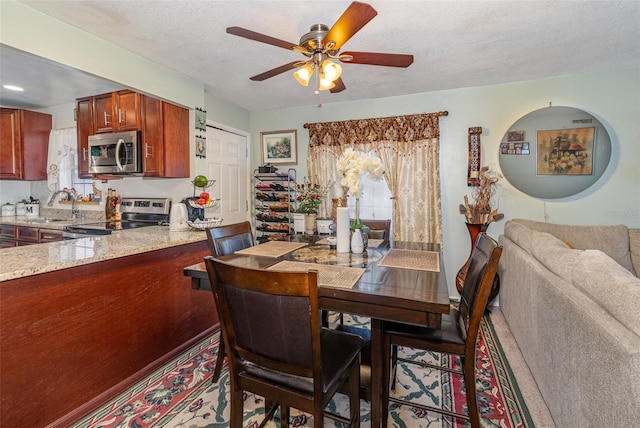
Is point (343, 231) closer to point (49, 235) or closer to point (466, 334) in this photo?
point (466, 334)

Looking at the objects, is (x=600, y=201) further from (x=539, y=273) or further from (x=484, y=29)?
(x=484, y=29)

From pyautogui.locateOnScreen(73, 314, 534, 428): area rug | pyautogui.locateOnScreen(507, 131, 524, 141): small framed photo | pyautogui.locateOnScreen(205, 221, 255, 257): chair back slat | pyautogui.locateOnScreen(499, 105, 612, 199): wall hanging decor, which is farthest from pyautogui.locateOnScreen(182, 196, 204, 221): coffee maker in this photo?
pyautogui.locateOnScreen(507, 131, 524, 141): small framed photo

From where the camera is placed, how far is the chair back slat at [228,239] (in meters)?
1.89

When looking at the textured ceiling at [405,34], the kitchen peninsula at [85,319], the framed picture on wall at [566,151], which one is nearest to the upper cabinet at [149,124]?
the textured ceiling at [405,34]

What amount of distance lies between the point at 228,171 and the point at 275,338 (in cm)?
324

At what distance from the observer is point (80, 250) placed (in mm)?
1848

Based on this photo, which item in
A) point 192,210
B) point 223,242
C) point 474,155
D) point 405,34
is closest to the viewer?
point 223,242

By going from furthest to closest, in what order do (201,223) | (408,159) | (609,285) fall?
1. (408,159)
2. (201,223)
3. (609,285)

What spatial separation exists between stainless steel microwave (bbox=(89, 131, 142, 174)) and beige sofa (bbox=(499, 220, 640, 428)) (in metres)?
3.37

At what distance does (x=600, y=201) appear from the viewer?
9.92 feet

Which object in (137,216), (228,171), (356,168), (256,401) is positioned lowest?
(256,401)

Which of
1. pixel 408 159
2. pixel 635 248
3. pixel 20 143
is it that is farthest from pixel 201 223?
pixel 635 248

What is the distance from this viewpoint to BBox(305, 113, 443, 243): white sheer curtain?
348cm

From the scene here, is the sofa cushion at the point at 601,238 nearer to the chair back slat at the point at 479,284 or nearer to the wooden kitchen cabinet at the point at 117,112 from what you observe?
the chair back slat at the point at 479,284
